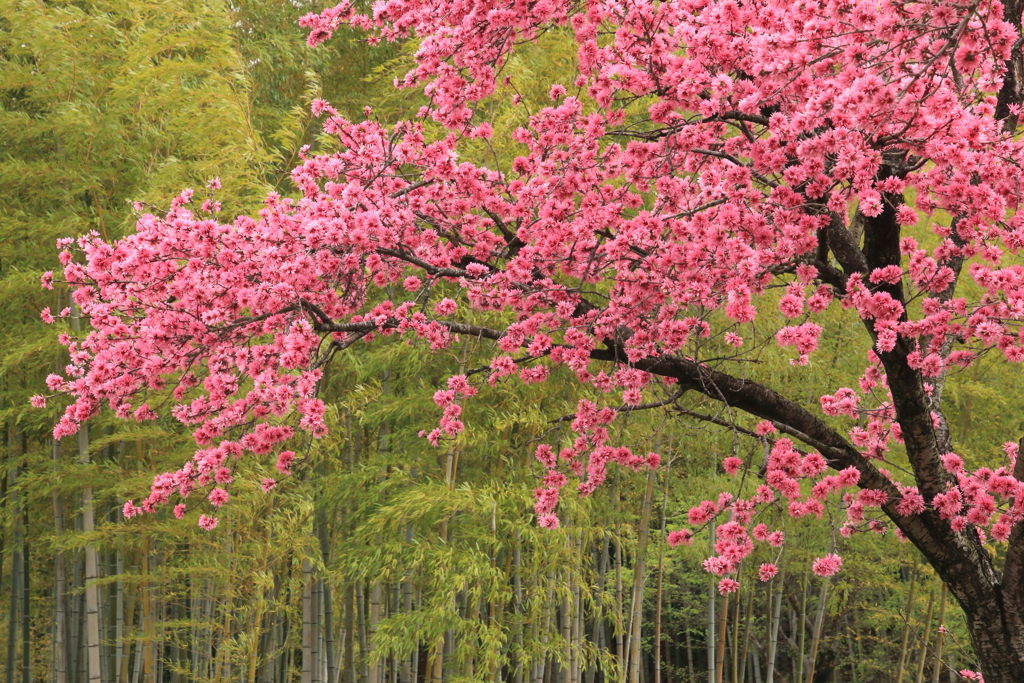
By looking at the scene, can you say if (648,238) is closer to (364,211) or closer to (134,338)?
(364,211)

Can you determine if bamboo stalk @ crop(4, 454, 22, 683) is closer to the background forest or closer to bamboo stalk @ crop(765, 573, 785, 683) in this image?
the background forest

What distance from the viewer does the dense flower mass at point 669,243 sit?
9.98ft

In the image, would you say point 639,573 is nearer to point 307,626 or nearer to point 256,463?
point 307,626

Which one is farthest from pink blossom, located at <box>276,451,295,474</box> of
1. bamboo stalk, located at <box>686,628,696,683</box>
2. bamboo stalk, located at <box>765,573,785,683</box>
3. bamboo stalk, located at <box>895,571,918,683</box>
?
bamboo stalk, located at <box>686,628,696,683</box>

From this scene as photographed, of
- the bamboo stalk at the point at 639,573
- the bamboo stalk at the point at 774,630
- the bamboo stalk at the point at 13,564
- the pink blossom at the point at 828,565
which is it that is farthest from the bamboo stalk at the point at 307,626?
the bamboo stalk at the point at 774,630

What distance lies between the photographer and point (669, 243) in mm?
3467

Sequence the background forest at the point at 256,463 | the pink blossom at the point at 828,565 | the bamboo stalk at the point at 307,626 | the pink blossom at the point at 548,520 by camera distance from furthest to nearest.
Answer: the bamboo stalk at the point at 307,626
the background forest at the point at 256,463
the pink blossom at the point at 548,520
the pink blossom at the point at 828,565

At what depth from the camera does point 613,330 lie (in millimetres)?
3672

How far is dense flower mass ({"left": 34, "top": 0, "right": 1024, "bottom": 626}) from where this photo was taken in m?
3.04

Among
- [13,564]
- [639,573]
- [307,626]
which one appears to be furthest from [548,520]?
[13,564]

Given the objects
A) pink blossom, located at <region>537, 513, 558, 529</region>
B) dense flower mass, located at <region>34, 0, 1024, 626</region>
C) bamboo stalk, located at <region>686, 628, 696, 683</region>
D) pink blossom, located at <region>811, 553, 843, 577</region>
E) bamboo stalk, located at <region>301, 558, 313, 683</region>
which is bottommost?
bamboo stalk, located at <region>686, 628, 696, 683</region>

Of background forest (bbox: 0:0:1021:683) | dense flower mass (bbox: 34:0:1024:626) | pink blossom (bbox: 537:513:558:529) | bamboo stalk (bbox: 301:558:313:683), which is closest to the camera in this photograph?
dense flower mass (bbox: 34:0:1024:626)

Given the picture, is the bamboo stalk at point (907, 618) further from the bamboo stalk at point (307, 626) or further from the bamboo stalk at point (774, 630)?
the bamboo stalk at point (307, 626)

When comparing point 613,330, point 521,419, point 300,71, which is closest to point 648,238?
point 613,330
